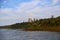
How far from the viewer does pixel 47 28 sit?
83.0 ft

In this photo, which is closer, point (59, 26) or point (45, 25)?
point (59, 26)

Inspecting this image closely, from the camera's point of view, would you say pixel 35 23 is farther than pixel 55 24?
Yes

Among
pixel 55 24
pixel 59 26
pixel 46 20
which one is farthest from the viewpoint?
pixel 46 20

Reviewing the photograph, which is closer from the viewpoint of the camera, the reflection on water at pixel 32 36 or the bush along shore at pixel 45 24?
the reflection on water at pixel 32 36

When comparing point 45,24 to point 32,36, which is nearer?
point 32,36

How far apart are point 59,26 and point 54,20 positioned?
9.58 ft

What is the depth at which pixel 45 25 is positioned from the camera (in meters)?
25.3

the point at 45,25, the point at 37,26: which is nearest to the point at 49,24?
the point at 45,25

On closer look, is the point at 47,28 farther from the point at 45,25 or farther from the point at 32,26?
the point at 32,26

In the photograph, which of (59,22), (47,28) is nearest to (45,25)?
(47,28)

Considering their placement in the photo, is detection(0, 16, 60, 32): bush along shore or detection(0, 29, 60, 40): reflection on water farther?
detection(0, 16, 60, 32): bush along shore

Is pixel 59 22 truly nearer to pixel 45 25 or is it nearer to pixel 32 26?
pixel 45 25

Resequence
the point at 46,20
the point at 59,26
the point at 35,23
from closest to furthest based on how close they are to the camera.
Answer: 1. the point at 59,26
2. the point at 46,20
3. the point at 35,23

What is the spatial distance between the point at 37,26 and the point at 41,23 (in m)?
0.80
